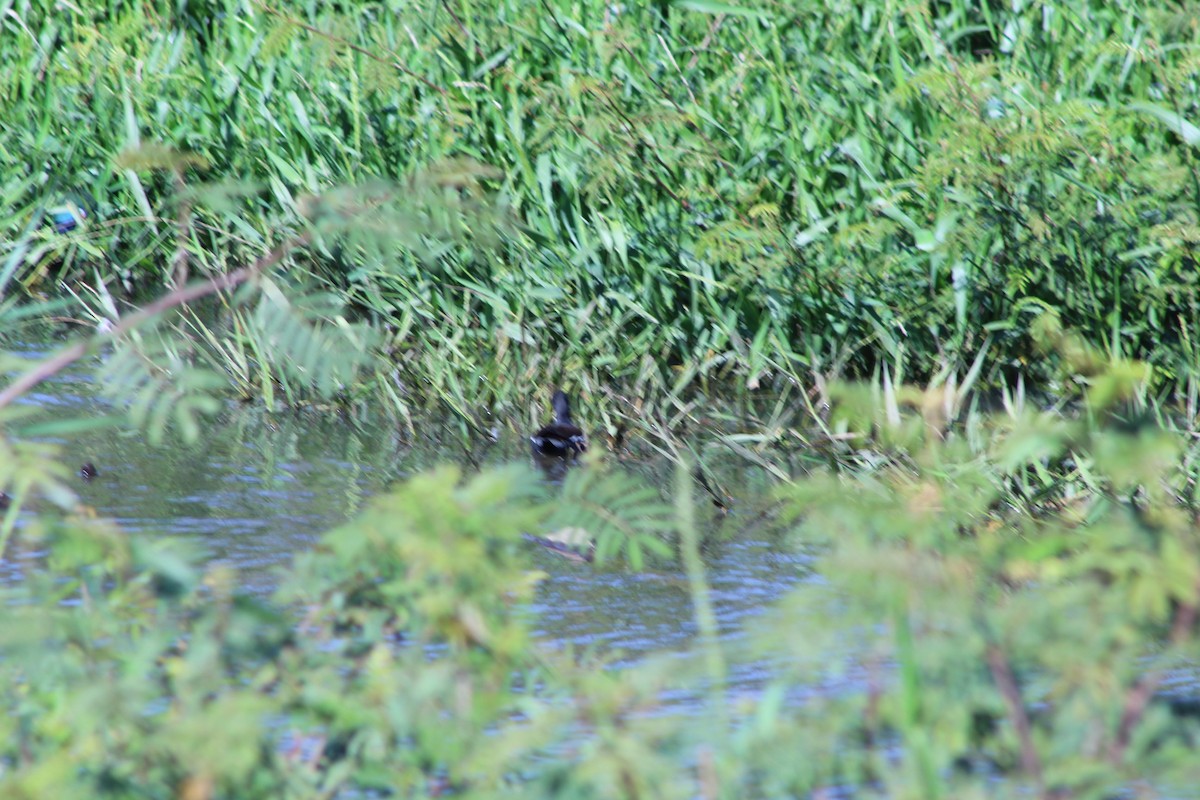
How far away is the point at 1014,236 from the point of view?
391cm

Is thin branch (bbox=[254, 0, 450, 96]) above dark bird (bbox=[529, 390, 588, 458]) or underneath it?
above

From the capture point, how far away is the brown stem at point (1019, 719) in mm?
1578

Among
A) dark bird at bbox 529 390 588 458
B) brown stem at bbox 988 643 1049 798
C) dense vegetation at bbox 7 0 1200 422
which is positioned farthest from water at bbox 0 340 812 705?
brown stem at bbox 988 643 1049 798

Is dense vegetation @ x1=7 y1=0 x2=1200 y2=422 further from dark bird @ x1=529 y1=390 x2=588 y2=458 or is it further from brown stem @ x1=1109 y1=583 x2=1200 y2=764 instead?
brown stem @ x1=1109 y1=583 x2=1200 y2=764

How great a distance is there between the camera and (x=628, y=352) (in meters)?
4.05

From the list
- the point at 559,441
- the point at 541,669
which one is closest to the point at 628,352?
the point at 559,441

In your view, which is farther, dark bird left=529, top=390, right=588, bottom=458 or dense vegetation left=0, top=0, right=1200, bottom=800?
dark bird left=529, top=390, right=588, bottom=458

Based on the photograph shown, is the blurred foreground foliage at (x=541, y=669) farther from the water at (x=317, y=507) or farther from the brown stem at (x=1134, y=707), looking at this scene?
the water at (x=317, y=507)

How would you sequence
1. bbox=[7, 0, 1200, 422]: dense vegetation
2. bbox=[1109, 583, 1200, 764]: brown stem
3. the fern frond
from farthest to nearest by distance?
bbox=[7, 0, 1200, 422]: dense vegetation → the fern frond → bbox=[1109, 583, 1200, 764]: brown stem

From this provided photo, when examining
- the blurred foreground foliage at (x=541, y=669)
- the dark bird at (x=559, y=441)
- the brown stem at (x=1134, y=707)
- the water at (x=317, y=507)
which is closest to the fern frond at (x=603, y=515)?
the blurred foreground foliage at (x=541, y=669)

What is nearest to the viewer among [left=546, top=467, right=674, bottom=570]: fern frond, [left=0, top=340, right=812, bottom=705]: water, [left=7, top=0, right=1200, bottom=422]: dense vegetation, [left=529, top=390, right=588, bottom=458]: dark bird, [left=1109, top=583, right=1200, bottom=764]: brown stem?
[left=1109, top=583, right=1200, bottom=764]: brown stem

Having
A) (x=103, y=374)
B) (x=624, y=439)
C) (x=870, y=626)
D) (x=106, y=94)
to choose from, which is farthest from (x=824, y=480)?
(x=106, y=94)

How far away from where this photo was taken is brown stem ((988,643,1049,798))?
5.18ft

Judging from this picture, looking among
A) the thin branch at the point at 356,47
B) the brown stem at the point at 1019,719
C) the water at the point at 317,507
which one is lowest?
the water at the point at 317,507
